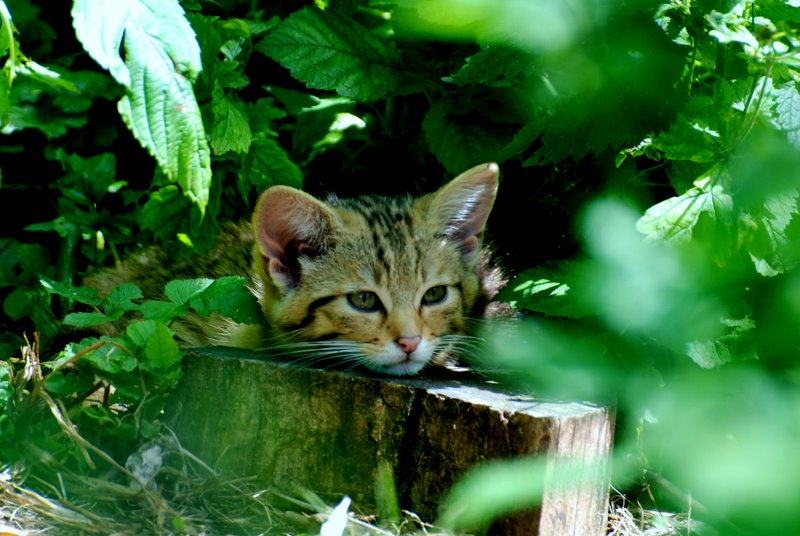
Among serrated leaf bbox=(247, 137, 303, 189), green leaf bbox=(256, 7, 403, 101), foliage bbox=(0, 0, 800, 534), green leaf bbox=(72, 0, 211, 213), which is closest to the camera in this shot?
foliage bbox=(0, 0, 800, 534)

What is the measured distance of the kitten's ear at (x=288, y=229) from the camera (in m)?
3.29

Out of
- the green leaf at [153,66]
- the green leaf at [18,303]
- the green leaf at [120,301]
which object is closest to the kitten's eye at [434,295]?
the green leaf at [120,301]

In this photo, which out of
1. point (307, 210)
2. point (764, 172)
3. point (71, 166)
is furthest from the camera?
point (71, 166)

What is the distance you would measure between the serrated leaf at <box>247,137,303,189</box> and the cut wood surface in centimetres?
105

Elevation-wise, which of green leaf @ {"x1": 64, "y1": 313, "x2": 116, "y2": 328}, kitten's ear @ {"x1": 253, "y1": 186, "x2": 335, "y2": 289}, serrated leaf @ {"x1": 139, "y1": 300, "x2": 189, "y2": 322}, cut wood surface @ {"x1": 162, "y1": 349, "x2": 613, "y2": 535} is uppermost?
kitten's ear @ {"x1": 253, "y1": 186, "x2": 335, "y2": 289}

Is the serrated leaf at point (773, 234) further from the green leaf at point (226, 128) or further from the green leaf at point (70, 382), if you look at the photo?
the green leaf at point (70, 382)

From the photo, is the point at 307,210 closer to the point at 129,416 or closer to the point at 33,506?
the point at 129,416

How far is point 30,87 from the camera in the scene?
13.1 feet

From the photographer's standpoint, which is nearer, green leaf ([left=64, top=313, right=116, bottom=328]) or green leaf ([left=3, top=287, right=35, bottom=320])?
green leaf ([left=64, top=313, right=116, bottom=328])

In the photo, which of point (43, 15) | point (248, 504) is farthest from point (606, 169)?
point (43, 15)

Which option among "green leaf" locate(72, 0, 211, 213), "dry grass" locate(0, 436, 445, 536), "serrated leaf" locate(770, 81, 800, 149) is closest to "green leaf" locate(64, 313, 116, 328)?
"dry grass" locate(0, 436, 445, 536)

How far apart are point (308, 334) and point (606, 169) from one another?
1.35m

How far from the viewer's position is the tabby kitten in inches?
127

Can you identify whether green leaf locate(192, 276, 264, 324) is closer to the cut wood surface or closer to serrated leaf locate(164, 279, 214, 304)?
serrated leaf locate(164, 279, 214, 304)
